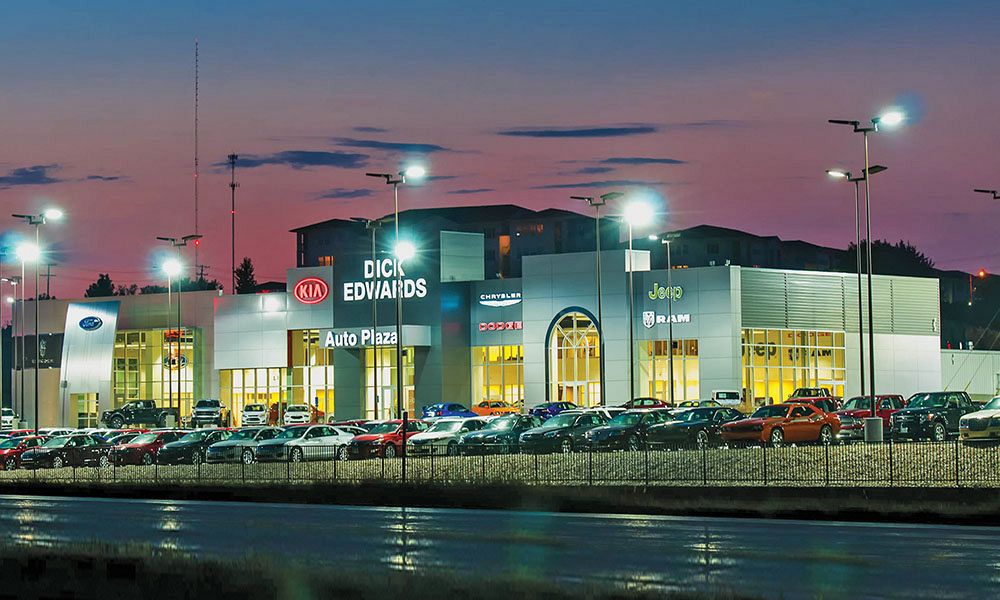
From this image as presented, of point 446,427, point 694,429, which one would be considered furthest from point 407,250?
point 694,429

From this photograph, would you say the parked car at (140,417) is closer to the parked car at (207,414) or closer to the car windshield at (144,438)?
the parked car at (207,414)

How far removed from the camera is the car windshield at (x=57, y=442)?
Result: 59281 mm

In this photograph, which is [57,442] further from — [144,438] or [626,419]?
[626,419]

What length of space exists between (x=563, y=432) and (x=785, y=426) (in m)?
7.40

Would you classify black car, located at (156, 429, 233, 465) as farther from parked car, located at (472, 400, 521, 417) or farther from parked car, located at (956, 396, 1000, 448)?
parked car, located at (472, 400, 521, 417)

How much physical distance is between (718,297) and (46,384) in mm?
55975

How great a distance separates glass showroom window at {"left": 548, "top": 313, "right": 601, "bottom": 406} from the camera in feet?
287

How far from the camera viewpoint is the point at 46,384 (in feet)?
375

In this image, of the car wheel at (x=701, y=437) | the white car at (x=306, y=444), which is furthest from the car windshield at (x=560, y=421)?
the white car at (x=306, y=444)

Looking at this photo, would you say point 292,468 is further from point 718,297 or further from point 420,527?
point 718,297

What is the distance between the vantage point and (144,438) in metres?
56.2

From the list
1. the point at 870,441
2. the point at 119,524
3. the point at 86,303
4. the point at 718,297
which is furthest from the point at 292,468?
the point at 86,303

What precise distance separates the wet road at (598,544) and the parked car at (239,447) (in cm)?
1378

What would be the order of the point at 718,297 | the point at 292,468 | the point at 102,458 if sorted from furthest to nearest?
the point at 718,297
the point at 102,458
the point at 292,468
